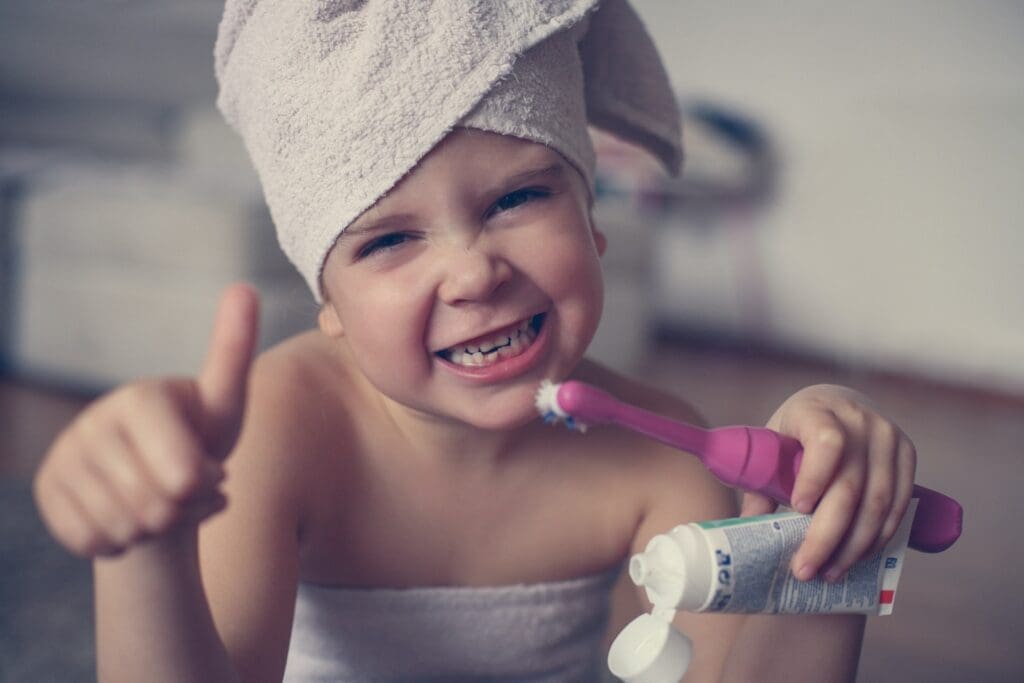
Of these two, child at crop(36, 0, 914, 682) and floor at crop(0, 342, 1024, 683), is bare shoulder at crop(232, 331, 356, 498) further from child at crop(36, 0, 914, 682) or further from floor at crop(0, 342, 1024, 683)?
floor at crop(0, 342, 1024, 683)

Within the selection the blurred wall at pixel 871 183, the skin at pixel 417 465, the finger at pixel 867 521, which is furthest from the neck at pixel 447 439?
the blurred wall at pixel 871 183

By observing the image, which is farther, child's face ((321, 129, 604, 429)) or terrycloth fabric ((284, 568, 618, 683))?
terrycloth fabric ((284, 568, 618, 683))

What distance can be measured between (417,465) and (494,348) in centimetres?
13

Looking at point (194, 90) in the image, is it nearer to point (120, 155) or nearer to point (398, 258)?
point (120, 155)

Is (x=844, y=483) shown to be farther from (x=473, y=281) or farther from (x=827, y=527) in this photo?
(x=473, y=281)

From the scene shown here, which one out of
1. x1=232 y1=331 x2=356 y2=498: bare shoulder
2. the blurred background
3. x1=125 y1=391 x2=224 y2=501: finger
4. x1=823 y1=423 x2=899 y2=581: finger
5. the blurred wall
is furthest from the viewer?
the blurred wall

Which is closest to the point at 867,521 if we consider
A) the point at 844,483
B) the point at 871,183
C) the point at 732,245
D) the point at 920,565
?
the point at 844,483

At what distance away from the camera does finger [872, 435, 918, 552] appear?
1.41 feet

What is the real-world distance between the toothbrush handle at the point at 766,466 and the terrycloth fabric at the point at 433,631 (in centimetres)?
24

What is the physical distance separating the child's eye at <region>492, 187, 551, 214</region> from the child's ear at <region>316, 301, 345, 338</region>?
117mm

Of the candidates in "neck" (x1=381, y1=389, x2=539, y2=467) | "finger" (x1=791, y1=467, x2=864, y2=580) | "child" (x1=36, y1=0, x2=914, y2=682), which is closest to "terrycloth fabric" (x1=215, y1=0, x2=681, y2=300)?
"child" (x1=36, y1=0, x2=914, y2=682)

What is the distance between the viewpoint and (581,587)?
2.09 ft

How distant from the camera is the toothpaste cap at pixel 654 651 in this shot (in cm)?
38

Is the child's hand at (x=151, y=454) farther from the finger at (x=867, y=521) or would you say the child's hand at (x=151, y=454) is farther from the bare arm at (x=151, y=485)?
the finger at (x=867, y=521)
